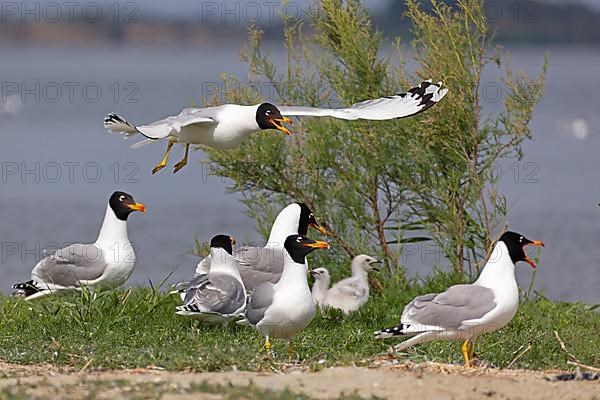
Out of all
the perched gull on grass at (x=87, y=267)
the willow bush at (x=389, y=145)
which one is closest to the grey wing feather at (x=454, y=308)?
the willow bush at (x=389, y=145)

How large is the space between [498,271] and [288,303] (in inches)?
55.9

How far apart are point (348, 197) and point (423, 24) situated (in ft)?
5.85

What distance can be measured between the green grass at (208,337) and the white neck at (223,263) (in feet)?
1.45

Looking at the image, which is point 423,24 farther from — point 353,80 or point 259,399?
point 259,399

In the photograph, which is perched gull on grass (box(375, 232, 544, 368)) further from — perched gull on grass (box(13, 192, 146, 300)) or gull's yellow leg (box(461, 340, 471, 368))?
perched gull on grass (box(13, 192, 146, 300))

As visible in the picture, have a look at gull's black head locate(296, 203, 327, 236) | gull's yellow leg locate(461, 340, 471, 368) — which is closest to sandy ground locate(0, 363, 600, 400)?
gull's yellow leg locate(461, 340, 471, 368)

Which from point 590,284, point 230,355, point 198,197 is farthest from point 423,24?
point 198,197

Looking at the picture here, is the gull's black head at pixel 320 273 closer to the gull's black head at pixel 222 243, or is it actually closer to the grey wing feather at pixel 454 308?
the gull's black head at pixel 222 243

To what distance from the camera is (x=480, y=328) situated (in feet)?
27.3

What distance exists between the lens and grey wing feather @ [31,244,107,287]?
419 inches

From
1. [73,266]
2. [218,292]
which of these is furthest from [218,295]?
[73,266]

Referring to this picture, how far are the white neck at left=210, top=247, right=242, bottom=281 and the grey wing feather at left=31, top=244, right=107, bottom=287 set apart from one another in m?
1.17

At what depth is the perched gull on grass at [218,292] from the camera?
31.4 feet

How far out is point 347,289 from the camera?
10586 mm
